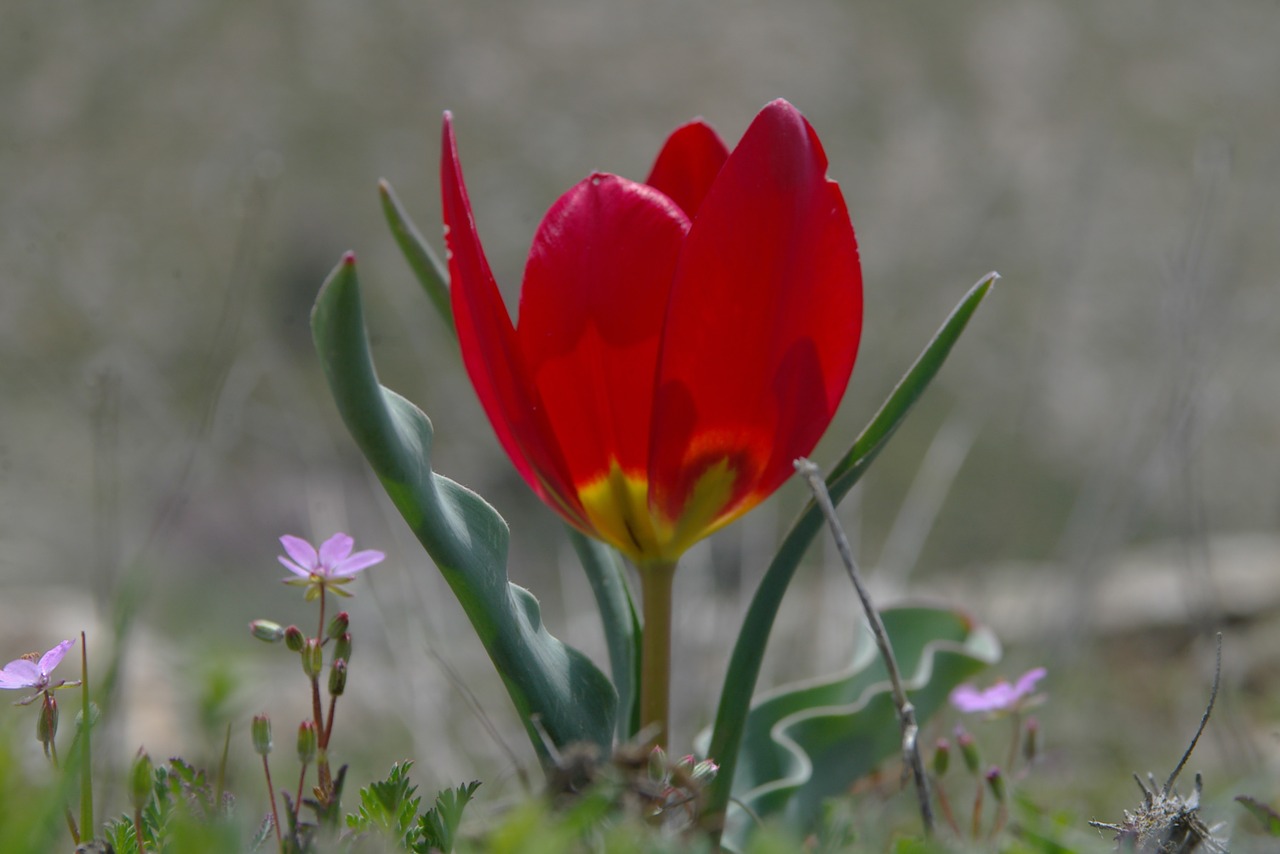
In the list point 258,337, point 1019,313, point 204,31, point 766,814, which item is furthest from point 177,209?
point 766,814

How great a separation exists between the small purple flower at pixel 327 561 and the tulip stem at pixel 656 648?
14 centimetres

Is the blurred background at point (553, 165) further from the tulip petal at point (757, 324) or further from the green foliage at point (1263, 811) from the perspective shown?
the green foliage at point (1263, 811)

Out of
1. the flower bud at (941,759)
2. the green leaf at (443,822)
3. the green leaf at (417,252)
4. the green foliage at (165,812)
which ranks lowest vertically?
the flower bud at (941,759)

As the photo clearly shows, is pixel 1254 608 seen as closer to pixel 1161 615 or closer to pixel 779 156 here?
pixel 1161 615

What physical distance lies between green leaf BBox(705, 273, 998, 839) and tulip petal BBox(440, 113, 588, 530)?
0.10 m

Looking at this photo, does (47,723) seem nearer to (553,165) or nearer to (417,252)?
(417,252)

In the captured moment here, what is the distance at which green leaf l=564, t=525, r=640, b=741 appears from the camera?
66 centimetres

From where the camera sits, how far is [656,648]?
1.94 ft

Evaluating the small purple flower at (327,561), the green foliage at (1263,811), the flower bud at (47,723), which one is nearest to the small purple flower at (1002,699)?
the green foliage at (1263,811)

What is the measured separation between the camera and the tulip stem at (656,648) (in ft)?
Answer: 1.93

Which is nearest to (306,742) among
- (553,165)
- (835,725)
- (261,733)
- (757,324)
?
(261,733)

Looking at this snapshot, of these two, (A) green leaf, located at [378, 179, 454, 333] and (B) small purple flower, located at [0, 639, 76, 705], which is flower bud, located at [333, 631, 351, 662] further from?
(A) green leaf, located at [378, 179, 454, 333]

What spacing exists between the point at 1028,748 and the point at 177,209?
1052 centimetres

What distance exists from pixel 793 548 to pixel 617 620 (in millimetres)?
146
